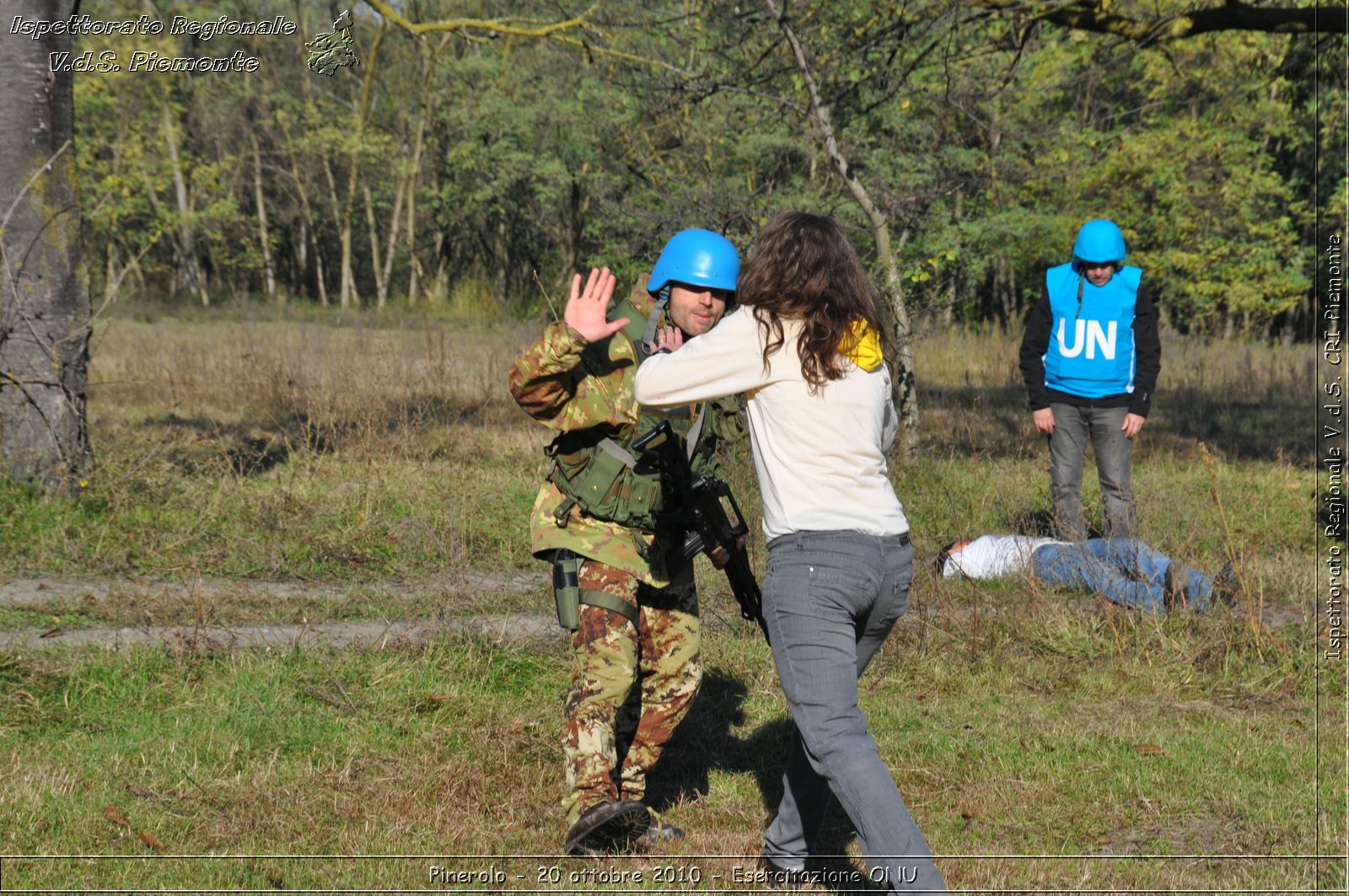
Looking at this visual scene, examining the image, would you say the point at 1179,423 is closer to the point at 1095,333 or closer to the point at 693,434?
the point at 1095,333

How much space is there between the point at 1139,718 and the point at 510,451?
21.5 ft

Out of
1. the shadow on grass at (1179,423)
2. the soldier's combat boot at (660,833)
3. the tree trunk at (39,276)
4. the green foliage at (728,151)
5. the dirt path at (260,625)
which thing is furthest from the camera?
the shadow on grass at (1179,423)

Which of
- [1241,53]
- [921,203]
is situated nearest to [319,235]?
[1241,53]

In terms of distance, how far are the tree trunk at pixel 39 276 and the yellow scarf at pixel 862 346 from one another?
652cm

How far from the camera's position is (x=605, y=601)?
12.7ft

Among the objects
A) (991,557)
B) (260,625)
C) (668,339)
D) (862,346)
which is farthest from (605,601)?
(991,557)

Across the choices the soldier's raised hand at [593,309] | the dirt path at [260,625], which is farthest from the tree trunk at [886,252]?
the soldier's raised hand at [593,309]

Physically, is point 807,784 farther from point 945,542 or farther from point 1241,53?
point 1241,53

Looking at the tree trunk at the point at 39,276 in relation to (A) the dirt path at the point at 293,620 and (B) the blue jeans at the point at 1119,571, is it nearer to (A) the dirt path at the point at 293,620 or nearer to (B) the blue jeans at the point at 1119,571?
(A) the dirt path at the point at 293,620

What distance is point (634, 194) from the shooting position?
44.7 feet

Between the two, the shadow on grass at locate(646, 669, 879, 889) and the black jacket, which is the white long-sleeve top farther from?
the black jacket

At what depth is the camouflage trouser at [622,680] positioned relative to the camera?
3861mm

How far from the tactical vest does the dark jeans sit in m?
4.26

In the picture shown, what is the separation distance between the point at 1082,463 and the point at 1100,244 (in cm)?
136
